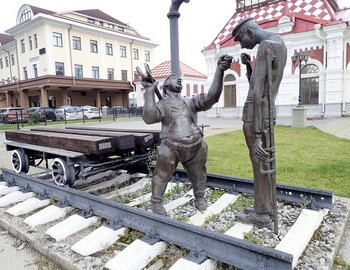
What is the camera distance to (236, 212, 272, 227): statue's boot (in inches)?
Result: 111

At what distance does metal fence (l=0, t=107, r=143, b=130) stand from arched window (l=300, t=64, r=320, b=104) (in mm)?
14398

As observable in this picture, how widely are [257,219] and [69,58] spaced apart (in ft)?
105

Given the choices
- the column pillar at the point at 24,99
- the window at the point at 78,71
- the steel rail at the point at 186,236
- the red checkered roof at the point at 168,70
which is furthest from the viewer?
the window at the point at 78,71

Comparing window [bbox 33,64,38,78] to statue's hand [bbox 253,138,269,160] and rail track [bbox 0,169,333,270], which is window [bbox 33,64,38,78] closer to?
rail track [bbox 0,169,333,270]

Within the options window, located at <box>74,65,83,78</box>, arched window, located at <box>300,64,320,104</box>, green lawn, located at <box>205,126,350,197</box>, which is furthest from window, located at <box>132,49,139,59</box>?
green lawn, located at <box>205,126,350,197</box>

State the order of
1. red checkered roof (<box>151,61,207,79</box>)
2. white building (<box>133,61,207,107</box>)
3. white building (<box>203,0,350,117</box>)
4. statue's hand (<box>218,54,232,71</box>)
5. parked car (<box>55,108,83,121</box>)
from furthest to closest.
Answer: white building (<box>133,61,207,107</box>) → red checkered roof (<box>151,61,207,79</box>) → parked car (<box>55,108,83,121</box>) → white building (<box>203,0,350,117</box>) → statue's hand (<box>218,54,232,71</box>)

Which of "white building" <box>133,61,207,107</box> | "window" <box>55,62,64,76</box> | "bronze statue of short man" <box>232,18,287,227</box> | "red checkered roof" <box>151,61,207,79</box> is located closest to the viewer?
"bronze statue of short man" <box>232,18,287,227</box>

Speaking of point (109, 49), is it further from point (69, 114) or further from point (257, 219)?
point (257, 219)

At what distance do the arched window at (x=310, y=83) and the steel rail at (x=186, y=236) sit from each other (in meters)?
19.0

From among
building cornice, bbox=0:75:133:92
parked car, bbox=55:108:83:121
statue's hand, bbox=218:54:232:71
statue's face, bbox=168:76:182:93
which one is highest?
building cornice, bbox=0:75:133:92

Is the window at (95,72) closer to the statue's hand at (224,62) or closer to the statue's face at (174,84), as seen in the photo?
the statue's face at (174,84)

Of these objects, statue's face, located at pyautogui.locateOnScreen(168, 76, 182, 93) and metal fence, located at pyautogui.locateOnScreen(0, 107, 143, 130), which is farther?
metal fence, located at pyautogui.locateOnScreen(0, 107, 143, 130)

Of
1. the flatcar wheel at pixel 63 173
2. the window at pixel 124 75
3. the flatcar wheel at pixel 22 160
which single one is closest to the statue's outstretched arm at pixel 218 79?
the flatcar wheel at pixel 63 173

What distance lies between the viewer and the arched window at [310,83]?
61.4ft
